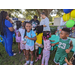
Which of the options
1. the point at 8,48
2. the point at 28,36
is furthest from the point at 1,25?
the point at 28,36

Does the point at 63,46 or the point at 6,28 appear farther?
the point at 6,28

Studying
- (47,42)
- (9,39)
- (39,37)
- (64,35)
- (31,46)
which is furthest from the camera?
(9,39)

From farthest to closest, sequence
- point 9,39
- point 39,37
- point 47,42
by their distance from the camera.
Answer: point 9,39 < point 39,37 < point 47,42

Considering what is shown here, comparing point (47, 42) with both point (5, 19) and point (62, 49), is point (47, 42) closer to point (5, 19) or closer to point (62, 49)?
point (62, 49)

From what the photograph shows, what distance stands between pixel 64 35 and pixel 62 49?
17.3 inches

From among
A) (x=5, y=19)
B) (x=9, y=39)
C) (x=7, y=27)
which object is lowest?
(x=9, y=39)

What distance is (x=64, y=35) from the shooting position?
4.76ft

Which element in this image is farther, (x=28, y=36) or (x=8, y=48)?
(x=8, y=48)

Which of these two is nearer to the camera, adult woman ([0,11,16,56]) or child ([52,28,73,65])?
child ([52,28,73,65])

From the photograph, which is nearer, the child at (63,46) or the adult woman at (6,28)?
the child at (63,46)

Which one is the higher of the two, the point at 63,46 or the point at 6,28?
the point at 6,28

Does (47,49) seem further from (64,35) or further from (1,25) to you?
(1,25)

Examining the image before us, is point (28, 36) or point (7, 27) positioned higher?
point (7, 27)

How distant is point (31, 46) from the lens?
1.96 meters
